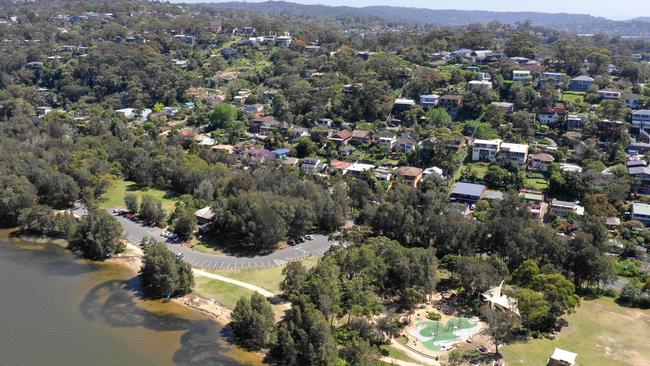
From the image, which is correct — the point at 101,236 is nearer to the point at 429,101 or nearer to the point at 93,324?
the point at 93,324

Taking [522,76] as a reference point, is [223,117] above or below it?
below

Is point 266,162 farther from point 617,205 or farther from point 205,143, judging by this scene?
point 617,205

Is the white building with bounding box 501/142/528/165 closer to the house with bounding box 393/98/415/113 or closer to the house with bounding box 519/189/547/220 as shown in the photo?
the house with bounding box 519/189/547/220

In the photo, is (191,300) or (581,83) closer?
(191,300)

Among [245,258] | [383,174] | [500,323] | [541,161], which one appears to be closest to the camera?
[500,323]

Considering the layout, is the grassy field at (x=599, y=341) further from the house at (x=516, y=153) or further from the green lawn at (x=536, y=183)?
the house at (x=516, y=153)

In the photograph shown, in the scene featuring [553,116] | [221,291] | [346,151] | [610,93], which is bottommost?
[221,291]

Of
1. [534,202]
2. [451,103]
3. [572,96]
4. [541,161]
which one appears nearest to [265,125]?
[451,103]
